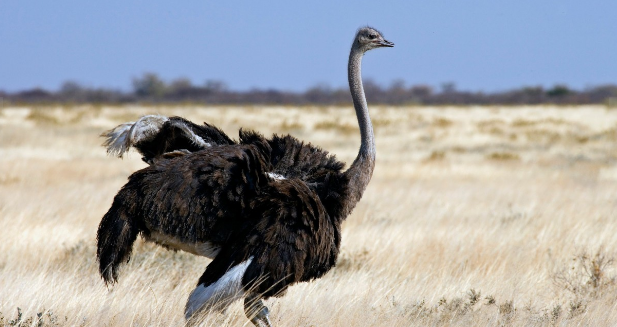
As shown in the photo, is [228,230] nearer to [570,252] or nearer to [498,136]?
[570,252]

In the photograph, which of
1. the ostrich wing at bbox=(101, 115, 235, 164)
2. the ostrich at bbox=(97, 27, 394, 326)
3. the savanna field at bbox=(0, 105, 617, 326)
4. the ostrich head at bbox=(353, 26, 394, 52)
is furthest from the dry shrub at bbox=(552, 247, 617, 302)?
the ostrich wing at bbox=(101, 115, 235, 164)

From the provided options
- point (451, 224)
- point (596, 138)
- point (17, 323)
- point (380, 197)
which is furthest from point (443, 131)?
point (17, 323)

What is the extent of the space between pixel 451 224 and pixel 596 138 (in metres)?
19.1

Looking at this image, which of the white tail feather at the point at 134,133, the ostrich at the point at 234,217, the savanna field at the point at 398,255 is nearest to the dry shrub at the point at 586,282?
the savanna field at the point at 398,255

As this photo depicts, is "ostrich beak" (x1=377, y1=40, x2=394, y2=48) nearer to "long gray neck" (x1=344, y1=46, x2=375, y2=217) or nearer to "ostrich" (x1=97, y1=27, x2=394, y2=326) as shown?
"long gray neck" (x1=344, y1=46, x2=375, y2=217)

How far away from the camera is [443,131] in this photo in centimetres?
2984

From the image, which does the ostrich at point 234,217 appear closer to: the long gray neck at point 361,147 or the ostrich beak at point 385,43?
the long gray neck at point 361,147

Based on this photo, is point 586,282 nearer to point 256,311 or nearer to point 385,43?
point 385,43

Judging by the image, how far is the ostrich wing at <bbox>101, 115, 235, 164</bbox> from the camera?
5.29 metres

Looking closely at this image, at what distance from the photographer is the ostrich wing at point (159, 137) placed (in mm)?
5293

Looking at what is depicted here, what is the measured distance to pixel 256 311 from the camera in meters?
5.02

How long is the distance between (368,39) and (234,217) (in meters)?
1.61

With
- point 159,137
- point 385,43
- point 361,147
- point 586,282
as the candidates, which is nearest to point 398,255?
point 586,282

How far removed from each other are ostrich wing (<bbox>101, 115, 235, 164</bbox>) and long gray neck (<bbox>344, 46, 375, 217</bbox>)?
0.86 m
